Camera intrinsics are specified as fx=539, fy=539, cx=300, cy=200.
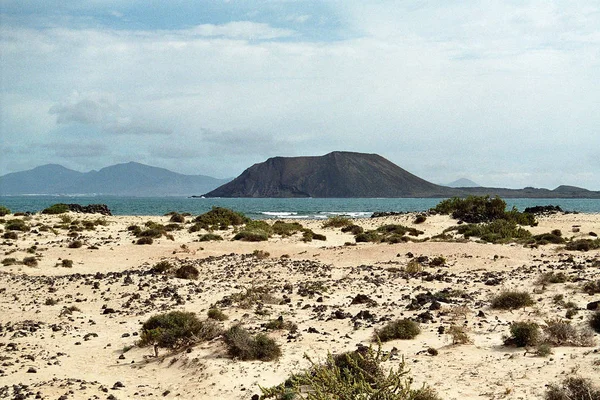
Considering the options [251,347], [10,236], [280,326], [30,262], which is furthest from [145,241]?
[251,347]

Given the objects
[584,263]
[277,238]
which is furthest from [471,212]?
[584,263]

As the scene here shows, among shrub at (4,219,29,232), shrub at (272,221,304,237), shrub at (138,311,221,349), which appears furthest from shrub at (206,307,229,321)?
shrub at (4,219,29,232)

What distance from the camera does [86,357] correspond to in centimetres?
1146

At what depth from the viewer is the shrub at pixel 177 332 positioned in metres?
11.7

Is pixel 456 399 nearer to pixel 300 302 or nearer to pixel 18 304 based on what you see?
pixel 300 302

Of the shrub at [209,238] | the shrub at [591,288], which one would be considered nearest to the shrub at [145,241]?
the shrub at [209,238]

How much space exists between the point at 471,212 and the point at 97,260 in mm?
32327

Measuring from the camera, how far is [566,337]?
10398mm

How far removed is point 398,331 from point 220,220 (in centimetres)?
3348

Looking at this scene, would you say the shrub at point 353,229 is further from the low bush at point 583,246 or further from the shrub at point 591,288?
the shrub at point 591,288

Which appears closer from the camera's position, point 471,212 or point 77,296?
point 77,296

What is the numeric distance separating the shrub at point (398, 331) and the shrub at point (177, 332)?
11.8 feet

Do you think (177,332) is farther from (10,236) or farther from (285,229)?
(285,229)

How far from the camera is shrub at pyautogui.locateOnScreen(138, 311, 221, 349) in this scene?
11656 millimetres
